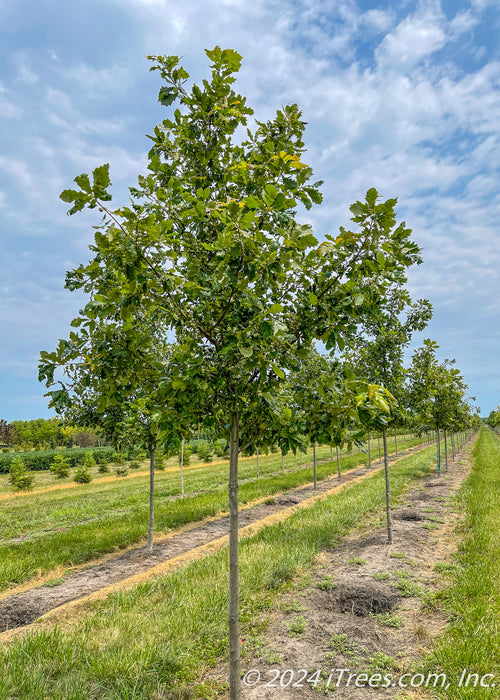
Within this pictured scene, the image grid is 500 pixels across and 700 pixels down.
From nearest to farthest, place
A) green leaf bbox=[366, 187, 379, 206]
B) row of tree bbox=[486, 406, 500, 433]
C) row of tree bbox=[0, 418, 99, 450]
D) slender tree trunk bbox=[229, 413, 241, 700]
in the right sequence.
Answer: green leaf bbox=[366, 187, 379, 206], slender tree trunk bbox=[229, 413, 241, 700], row of tree bbox=[0, 418, 99, 450], row of tree bbox=[486, 406, 500, 433]

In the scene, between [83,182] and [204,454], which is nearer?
[83,182]

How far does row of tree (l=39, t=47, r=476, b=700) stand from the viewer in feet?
7.55

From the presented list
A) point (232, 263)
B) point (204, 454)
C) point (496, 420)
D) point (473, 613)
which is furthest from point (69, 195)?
point (496, 420)

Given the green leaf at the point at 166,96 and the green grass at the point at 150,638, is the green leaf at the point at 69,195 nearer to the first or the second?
the green leaf at the point at 166,96

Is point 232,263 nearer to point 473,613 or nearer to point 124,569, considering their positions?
point 473,613

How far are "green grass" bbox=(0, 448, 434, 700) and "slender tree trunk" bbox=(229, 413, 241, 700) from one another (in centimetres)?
94

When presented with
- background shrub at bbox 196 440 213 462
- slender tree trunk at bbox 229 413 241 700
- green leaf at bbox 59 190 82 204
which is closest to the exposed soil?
slender tree trunk at bbox 229 413 241 700

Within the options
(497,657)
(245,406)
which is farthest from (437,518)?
(245,406)

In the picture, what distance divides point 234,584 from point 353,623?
8.69 ft

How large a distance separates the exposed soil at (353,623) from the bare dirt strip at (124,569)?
3.29 m

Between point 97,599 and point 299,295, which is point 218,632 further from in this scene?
point 299,295

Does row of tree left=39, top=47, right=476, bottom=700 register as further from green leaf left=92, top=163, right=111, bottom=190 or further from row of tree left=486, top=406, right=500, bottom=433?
row of tree left=486, top=406, right=500, bottom=433

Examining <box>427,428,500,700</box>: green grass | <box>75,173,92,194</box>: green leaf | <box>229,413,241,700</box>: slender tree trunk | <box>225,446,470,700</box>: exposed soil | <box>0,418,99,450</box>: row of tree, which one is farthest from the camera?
<box>0,418,99,450</box>: row of tree

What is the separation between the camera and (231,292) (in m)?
2.66
